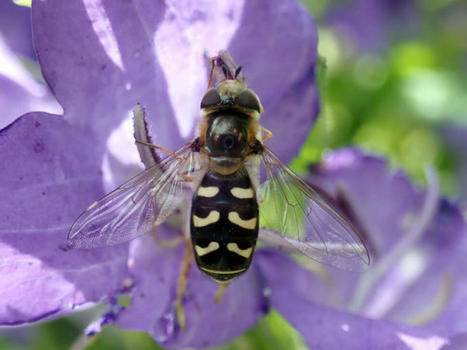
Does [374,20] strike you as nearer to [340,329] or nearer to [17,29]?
[17,29]

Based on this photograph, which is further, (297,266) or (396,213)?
(396,213)

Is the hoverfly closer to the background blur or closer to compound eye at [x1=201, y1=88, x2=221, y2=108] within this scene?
compound eye at [x1=201, y1=88, x2=221, y2=108]

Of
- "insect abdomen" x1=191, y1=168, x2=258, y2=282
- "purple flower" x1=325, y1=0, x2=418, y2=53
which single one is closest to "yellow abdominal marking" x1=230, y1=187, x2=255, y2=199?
"insect abdomen" x1=191, y1=168, x2=258, y2=282

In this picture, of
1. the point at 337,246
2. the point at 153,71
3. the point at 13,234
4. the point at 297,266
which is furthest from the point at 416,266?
the point at 13,234

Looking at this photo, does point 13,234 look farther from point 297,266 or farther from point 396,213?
point 396,213

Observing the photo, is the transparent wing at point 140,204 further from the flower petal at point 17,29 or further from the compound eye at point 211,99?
the flower petal at point 17,29

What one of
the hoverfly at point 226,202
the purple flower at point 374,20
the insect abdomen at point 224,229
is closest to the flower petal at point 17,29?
the hoverfly at point 226,202
